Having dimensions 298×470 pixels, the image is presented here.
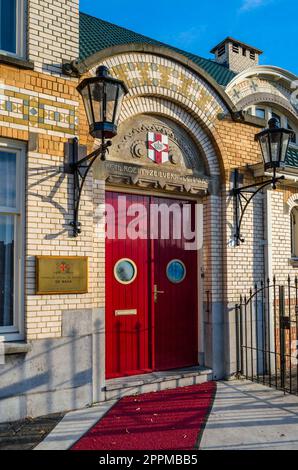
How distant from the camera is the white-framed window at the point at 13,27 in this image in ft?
17.6

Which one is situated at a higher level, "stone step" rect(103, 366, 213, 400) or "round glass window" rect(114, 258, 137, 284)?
"round glass window" rect(114, 258, 137, 284)

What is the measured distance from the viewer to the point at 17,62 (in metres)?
5.11

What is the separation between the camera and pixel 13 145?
17.2ft

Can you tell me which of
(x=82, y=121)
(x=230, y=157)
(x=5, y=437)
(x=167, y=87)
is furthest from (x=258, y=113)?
(x=5, y=437)

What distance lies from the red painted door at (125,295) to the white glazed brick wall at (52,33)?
6.58 feet

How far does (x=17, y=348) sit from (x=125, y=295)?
1.93 metres

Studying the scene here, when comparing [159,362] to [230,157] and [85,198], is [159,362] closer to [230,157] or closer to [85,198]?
[85,198]

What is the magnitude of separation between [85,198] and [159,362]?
9.56 ft

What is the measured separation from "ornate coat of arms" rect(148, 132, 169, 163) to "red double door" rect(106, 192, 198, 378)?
25.4 inches

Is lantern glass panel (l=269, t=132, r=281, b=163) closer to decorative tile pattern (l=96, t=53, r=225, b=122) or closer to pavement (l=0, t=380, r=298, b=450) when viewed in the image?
decorative tile pattern (l=96, t=53, r=225, b=122)

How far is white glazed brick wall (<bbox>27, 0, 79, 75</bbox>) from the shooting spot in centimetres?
536

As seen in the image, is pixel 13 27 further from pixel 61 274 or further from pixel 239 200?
pixel 239 200

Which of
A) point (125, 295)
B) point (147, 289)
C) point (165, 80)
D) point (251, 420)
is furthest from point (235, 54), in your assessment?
point (251, 420)

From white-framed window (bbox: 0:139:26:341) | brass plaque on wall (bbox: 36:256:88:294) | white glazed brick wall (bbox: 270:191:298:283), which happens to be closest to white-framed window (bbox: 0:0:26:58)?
white-framed window (bbox: 0:139:26:341)
